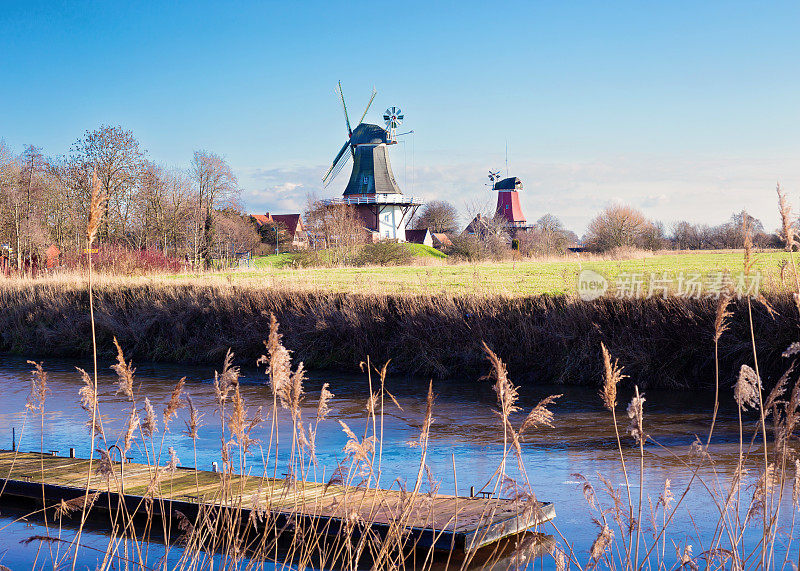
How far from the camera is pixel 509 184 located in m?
76.0

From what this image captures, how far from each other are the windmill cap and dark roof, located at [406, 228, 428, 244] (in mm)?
12028

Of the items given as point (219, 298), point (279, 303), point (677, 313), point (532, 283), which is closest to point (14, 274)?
point (219, 298)

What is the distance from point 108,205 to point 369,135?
27.9 meters

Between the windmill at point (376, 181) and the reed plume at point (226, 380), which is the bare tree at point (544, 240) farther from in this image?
the reed plume at point (226, 380)

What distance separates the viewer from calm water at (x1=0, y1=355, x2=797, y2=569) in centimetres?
652

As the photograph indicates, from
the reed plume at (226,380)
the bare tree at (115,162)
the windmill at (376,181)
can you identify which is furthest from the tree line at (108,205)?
the reed plume at (226,380)

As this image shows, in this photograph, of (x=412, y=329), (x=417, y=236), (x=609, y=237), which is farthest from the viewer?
(x=417, y=236)

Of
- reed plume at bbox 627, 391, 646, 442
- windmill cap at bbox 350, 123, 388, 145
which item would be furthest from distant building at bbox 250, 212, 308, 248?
reed plume at bbox 627, 391, 646, 442

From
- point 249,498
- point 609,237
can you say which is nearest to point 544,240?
point 609,237

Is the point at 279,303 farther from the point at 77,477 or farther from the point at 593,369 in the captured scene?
the point at 77,477

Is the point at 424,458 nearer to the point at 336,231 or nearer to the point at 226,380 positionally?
the point at 226,380

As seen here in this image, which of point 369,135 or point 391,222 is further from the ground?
point 369,135

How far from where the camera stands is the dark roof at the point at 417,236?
6844 centimetres

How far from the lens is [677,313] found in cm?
1382
